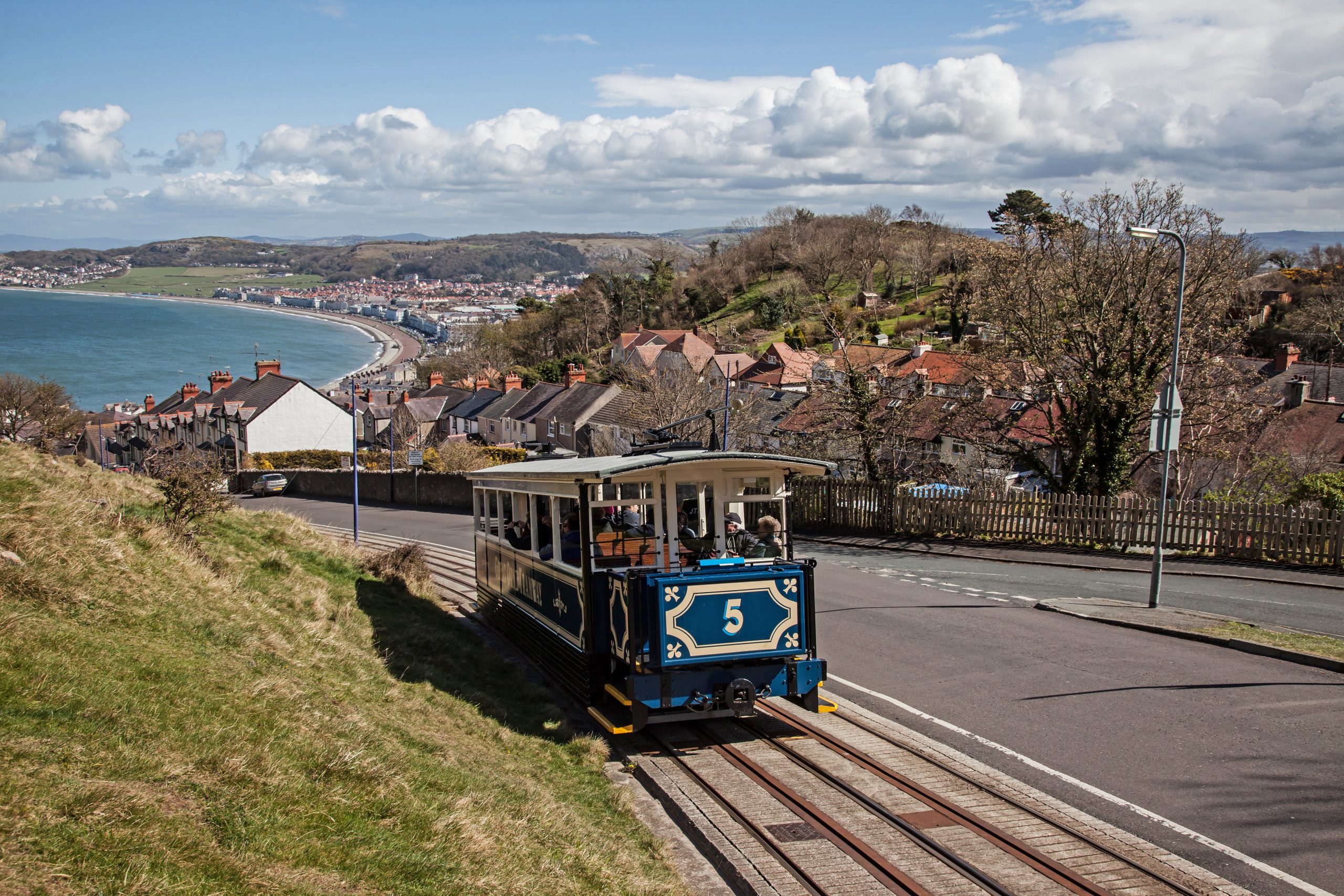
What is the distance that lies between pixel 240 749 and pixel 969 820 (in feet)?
17.6

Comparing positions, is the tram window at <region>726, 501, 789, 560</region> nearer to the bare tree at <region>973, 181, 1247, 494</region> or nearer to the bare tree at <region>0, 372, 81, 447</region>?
the bare tree at <region>973, 181, 1247, 494</region>

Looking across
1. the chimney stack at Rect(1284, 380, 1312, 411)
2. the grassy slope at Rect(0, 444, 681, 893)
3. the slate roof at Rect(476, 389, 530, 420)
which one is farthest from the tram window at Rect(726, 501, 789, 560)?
the slate roof at Rect(476, 389, 530, 420)

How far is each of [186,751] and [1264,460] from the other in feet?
104

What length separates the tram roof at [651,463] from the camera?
971cm

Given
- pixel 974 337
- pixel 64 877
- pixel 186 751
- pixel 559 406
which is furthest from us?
pixel 559 406

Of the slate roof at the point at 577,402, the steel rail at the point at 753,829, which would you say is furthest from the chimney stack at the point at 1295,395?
the steel rail at the point at 753,829

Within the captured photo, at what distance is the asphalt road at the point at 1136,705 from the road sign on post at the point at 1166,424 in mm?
2791

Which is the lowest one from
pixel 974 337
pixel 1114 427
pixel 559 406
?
pixel 559 406

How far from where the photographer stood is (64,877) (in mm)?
4055

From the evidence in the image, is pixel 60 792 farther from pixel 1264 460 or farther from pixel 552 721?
pixel 1264 460

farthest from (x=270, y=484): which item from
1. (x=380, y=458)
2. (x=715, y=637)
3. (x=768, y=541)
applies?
(x=715, y=637)

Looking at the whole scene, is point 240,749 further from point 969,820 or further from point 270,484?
point 270,484

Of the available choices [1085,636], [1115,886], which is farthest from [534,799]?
[1085,636]

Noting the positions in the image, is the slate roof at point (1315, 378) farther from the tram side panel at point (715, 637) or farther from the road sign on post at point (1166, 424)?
the tram side panel at point (715, 637)
